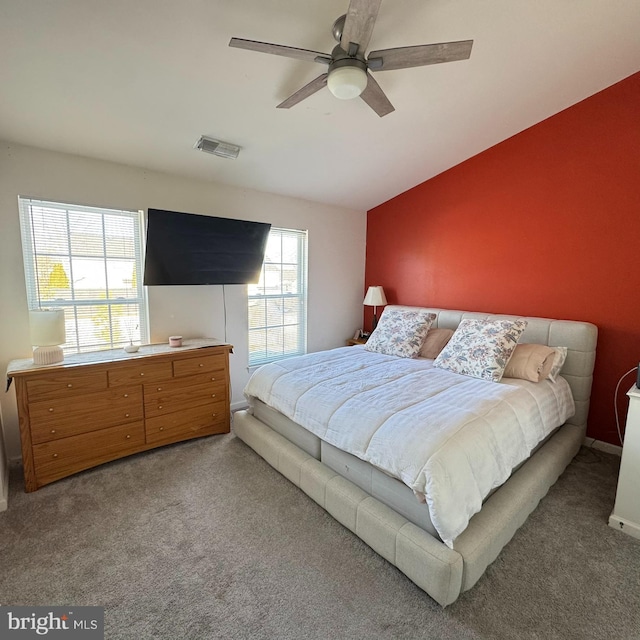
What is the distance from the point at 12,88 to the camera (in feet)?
6.25

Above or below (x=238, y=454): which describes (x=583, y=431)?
above

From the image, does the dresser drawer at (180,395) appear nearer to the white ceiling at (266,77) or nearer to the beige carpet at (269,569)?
the beige carpet at (269,569)

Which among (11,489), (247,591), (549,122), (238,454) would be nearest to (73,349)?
(11,489)

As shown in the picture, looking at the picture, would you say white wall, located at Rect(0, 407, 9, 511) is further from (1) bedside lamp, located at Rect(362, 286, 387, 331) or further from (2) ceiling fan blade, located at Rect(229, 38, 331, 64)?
(1) bedside lamp, located at Rect(362, 286, 387, 331)

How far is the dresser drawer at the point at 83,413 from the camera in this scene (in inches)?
87.7

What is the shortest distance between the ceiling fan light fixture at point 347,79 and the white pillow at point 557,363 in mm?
2387

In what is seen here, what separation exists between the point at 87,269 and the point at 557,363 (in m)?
3.85

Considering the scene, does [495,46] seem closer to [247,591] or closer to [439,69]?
[439,69]

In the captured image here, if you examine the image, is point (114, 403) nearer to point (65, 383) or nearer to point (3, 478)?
point (65, 383)

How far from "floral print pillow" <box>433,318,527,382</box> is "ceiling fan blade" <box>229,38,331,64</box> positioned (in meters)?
2.19

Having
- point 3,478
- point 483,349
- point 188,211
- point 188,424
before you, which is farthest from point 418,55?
point 3,478

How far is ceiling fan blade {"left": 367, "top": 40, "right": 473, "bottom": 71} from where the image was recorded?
1501 mm

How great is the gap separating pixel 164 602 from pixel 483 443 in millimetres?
1667

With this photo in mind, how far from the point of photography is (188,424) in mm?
2883
